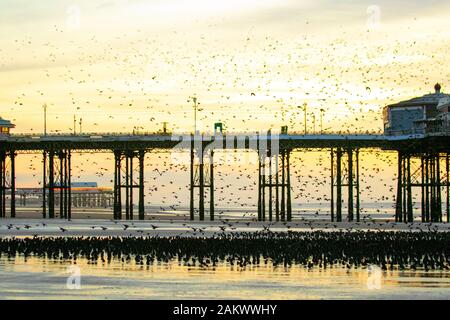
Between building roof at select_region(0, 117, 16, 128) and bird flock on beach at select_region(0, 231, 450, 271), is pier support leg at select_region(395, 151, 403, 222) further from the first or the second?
building roof at select_region(0, 117, 16, 128)

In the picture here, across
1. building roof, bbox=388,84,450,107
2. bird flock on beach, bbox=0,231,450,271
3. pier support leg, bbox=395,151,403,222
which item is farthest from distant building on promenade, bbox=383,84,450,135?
bird flock on beach, bbox=0,231,450,271

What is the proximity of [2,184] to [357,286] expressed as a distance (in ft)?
326

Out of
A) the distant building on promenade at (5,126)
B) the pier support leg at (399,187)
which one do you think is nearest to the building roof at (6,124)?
the distant building on promenade at (5,126)

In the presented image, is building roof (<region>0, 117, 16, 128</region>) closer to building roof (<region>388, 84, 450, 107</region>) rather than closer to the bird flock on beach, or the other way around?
building roof (<region>388, 84, 450, 107</region>)

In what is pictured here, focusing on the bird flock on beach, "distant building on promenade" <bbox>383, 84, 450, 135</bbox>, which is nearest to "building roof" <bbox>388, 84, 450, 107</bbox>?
"distant building on promenade" <bbox>383, 84, 450, 135</bbox>

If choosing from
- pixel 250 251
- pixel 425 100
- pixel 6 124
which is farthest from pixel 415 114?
pixel 250 251

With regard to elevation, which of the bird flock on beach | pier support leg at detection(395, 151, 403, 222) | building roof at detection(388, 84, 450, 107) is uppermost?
building roof at detection(388, 84, 450, 107)

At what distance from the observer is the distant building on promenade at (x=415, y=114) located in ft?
416

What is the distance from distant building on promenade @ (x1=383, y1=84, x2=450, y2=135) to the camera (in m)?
127

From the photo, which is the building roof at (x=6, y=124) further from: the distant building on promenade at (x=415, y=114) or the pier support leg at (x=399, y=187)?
the pier support leg at (x=399, y=187)

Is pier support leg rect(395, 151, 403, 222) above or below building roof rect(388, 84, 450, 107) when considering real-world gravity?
below

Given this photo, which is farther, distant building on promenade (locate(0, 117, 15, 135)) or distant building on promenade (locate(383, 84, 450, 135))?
distant building on promenade (locate(0, 117, 15, 135))

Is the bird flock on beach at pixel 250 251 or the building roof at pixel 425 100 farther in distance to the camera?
the building roof at pixel 425 100
